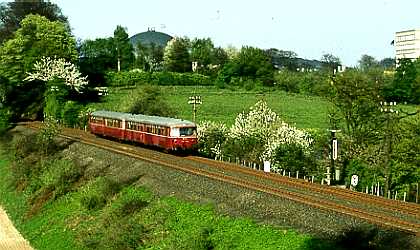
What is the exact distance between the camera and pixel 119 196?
33.1 metres

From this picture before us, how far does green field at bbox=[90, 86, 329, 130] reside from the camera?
78.9m

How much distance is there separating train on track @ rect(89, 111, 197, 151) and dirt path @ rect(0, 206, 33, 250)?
38.6 feet

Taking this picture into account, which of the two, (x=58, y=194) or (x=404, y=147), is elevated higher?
(x=404, y=147)

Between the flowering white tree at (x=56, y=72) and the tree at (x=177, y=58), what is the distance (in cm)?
5416

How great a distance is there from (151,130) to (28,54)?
149 feet

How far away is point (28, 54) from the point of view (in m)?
86.9

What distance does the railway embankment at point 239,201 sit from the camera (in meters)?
20.2

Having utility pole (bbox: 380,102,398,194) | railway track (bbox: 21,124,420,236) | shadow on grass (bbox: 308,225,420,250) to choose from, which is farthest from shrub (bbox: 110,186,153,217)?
utility pole (bbox: 380,102,398,194)

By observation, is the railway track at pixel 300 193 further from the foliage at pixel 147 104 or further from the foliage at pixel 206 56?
the foliage at pixel 206 56

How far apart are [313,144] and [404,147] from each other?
11.4 metres

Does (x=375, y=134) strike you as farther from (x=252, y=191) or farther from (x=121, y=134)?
(x=121, y=134)

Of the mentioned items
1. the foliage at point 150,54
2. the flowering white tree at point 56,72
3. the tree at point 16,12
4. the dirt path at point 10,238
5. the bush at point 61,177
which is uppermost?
the tree at point 16,12

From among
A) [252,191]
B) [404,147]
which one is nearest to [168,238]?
[252,191]

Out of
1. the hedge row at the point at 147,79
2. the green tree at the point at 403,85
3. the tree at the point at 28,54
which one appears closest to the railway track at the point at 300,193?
the tree at the point at 28,54
